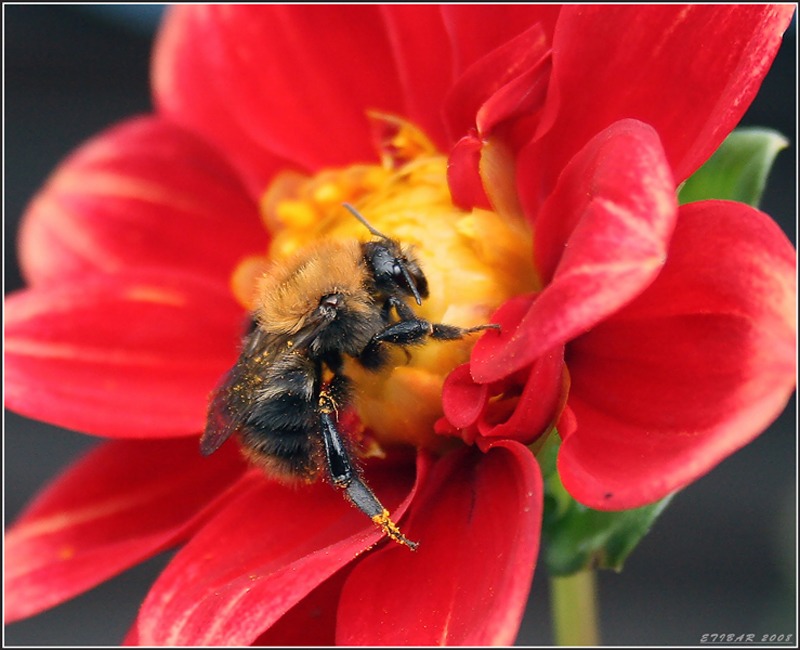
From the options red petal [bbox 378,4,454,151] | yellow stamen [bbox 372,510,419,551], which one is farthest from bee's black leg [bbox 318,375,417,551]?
red petal [bbox 378,4,454,151]

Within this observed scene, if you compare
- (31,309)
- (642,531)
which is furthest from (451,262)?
Result: (31,309)

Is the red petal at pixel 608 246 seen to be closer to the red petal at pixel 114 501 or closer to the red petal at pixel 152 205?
the red petal at pixel 114 501

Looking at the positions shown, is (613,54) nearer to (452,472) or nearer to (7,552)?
(452,472)

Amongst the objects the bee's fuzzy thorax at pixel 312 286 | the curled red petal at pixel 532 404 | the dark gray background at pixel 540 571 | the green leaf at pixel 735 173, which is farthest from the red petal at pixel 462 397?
the dark gray background at pixel 540 571

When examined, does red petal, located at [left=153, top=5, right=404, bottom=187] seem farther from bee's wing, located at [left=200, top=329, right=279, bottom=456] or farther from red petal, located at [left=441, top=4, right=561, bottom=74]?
bee's wing, located at [left=200, top=329, right=279, bottom=456]

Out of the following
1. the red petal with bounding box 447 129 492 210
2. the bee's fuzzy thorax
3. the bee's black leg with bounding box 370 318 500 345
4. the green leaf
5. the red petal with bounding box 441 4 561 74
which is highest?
the red petal with bounding box 441 4 561 74
